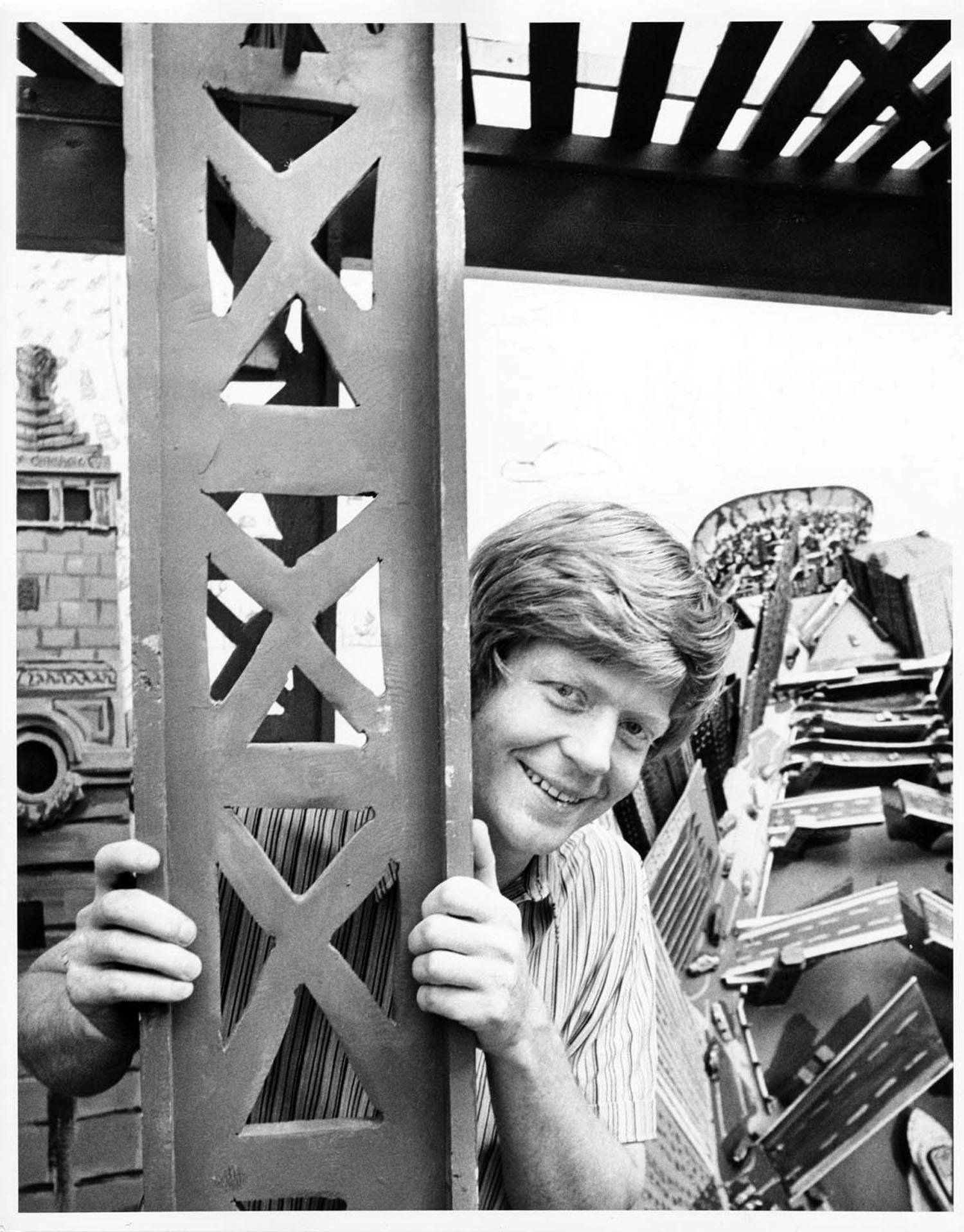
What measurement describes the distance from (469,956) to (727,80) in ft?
6.63

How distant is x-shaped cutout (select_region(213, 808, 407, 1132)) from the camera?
133cm

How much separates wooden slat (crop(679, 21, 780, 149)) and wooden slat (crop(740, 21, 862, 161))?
8cm

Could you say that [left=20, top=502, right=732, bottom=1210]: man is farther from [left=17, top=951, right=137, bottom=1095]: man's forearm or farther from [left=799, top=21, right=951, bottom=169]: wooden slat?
[left=799, top=21, right=951, bottom=169]: wooden slat

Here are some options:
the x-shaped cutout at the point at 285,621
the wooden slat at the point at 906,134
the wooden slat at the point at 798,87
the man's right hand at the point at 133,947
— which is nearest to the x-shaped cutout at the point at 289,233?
the x-shaped cutout at the point at 285,621

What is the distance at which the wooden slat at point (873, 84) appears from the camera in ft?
7.32

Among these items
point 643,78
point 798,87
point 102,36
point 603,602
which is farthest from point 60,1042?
point 798,87

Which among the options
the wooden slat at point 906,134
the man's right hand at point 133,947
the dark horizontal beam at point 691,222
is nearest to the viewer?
the man's right hand at point 133,947

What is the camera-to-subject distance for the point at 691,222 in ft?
8.83

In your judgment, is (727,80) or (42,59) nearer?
(42,59)

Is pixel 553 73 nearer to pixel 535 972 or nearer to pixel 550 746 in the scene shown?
pixel 550 746

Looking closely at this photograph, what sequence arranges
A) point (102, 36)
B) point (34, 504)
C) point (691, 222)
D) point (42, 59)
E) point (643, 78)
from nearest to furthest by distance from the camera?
point (102, 36)
point (42, 59)
point (643, 78)
point (691, 222)
point (34, 504)

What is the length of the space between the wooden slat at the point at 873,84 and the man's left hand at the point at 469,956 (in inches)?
78.6

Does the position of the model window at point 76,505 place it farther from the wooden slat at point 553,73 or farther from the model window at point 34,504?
the wooden slat at point 553,73

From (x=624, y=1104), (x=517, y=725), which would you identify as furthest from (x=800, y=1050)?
(x=517, y=725)
